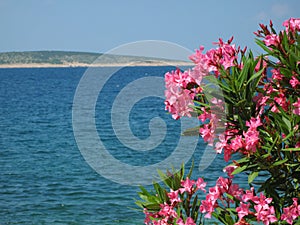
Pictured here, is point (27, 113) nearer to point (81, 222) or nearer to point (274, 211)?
point (81, 222)

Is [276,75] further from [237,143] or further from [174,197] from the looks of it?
[174,197]

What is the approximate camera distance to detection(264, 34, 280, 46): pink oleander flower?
3002mm

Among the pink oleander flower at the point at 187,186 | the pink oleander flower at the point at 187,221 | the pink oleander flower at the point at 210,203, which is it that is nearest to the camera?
the pink oleander flower at the point at 210,203

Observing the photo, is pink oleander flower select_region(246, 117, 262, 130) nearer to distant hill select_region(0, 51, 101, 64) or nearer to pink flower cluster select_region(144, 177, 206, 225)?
pink flower cluster select_region(144, 177, 206, 225)

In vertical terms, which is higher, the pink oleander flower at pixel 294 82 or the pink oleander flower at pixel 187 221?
the pink oleander flower at pixel 294 82

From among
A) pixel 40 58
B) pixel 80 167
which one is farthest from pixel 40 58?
pixel 80 167

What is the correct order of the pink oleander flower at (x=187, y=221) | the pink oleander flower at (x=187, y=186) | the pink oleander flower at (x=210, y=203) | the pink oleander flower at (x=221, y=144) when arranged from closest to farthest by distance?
the pink oleander flower at (x=221, y=144) < the pink oleander flower at (x=210, y=203) < the pink oleander flower at (x=187, y=221) < the pink oleander flower at (x=187, y=186)

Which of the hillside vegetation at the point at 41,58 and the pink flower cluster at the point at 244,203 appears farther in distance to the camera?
the hillside vegetation at the point at 41,58

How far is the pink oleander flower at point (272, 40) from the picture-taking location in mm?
3002

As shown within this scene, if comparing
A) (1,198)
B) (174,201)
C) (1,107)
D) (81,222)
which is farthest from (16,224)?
(1,107)

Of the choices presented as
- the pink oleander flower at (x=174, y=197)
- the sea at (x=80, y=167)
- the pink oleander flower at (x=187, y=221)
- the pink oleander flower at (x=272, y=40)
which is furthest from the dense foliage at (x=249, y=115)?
the sea at (x=80, y=167)

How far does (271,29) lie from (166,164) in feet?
54.3

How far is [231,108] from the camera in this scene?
2871mm

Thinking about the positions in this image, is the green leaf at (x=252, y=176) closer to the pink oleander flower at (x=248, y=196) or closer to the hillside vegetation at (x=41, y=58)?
the pink oleander flower at (x=248, y=196)
